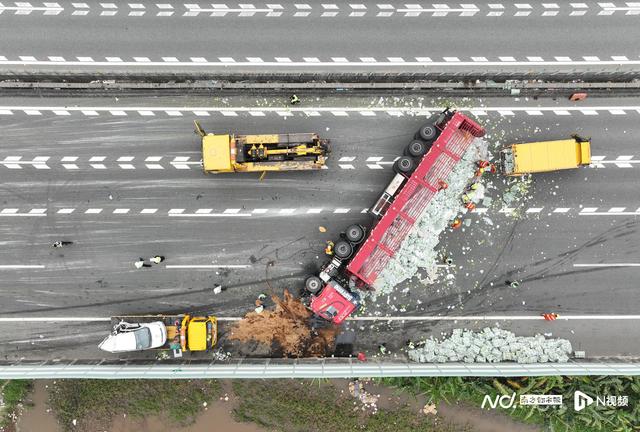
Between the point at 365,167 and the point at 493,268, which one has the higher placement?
the point at 365,167

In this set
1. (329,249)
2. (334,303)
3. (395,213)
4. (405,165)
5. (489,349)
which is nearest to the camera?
(395,213)

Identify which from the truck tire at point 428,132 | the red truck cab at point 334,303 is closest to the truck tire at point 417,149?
the truck tire at point 428,132

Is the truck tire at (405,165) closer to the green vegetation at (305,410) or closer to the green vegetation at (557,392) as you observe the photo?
the green vegetation at (557,392)

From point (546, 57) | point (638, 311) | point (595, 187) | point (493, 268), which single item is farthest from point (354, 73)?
point (638, 311)

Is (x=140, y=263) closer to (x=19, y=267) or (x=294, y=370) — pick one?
(x=19, y=267)

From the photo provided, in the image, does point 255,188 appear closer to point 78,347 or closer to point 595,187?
point 78,347

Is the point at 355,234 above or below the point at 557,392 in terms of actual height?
above

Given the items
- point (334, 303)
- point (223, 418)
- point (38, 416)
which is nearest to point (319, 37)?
point (334, 303)
